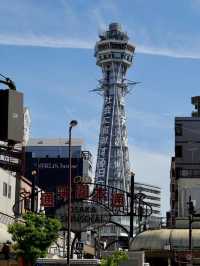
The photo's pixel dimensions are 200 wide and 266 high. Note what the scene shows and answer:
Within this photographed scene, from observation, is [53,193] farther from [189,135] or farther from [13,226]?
[189,135]

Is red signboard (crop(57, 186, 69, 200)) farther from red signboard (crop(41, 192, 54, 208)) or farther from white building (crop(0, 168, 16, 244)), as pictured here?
white building (crop(0, 168, 16, 244))

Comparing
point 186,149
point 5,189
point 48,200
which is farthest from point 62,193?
point 186,149

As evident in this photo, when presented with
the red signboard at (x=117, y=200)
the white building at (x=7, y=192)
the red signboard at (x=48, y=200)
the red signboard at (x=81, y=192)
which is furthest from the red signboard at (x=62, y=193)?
the white building at (x=7, y=192)

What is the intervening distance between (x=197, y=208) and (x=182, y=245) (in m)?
25.1

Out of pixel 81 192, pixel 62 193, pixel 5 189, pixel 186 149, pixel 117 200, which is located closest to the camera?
pixel 5 189

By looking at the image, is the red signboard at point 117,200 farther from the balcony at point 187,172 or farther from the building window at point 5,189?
the balcony at point 187,172

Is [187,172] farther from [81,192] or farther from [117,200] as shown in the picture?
[81,192]

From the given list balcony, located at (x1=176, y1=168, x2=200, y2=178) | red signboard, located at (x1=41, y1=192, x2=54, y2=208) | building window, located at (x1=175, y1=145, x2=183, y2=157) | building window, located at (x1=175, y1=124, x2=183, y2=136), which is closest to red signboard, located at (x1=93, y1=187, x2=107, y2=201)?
red signboard, located at (x1=41, y1=192, x2=54, y2=208)

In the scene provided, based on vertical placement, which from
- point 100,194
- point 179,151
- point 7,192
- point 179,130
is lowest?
point 7,192

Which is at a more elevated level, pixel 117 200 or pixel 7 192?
pixel 7 192

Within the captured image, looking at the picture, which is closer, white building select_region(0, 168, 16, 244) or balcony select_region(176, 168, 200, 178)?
white building select_region(0, 168, 16, 244)

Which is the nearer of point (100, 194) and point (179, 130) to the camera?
point (100, 194)

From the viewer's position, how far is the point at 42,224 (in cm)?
4425

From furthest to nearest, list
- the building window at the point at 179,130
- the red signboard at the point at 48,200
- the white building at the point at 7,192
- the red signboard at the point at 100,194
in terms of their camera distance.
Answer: the building window at the point at 179,130 < the red signboard at the point at 48,200 < the red signboard at the point at 100,194 < the white building at the point at 7,192
